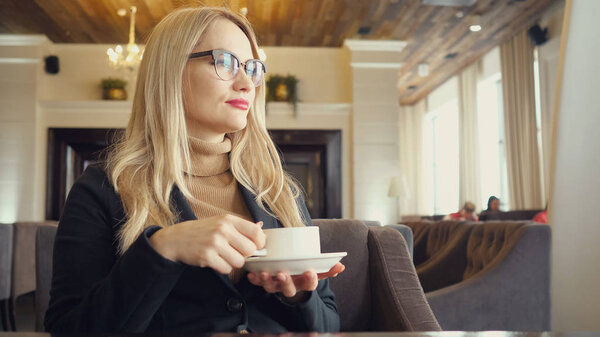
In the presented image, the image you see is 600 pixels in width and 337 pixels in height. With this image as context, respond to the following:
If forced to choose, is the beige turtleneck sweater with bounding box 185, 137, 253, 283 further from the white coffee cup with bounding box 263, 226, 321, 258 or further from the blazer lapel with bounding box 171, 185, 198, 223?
the white coffee cup with bounding box 263, 226, 321, 258

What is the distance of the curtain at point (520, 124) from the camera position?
299 inches

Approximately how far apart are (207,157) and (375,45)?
6843 millimetres

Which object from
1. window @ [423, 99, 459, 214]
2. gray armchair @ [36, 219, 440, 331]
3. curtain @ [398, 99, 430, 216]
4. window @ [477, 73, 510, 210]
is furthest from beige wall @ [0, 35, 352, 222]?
gray armchair @ [36, 219, 440, 331]

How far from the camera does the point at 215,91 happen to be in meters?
1.21

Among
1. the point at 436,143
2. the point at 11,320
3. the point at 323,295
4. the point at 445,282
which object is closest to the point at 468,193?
the point at 436,143

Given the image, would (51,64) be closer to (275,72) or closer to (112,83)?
(112,83)

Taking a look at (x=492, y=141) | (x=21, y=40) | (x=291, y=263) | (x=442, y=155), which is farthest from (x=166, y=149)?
(x=442, y=155)

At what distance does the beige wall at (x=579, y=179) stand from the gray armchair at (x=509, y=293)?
0.33 ft

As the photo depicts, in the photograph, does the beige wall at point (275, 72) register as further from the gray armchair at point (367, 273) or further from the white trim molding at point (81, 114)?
the gray armchair at point (367, 273)

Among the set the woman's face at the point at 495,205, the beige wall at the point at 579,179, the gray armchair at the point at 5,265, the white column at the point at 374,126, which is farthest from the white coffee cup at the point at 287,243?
the woman's face at the point at 495,205

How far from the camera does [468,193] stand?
1000 cm

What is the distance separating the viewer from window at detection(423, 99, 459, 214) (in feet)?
36.9

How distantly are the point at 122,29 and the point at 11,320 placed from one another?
444 cm

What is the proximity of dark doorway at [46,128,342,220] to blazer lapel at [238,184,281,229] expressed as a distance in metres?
6.24
